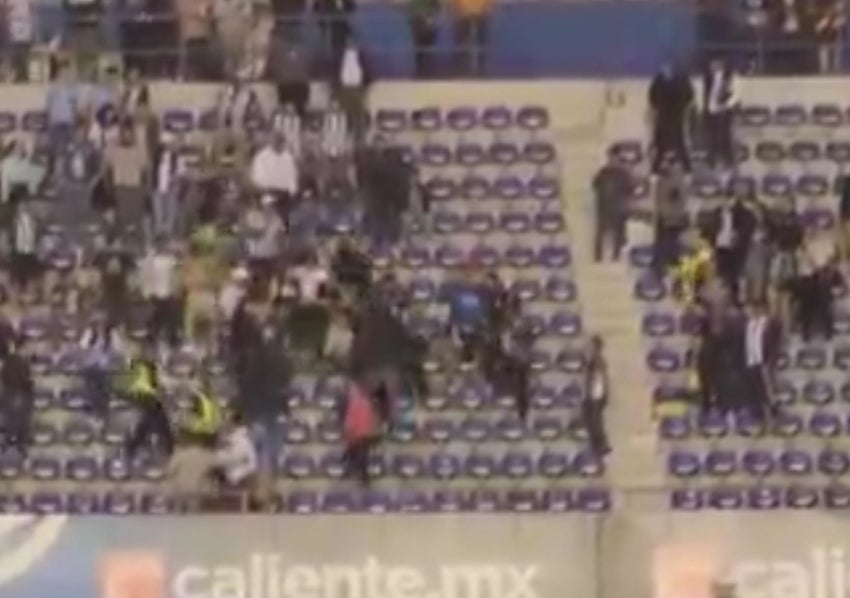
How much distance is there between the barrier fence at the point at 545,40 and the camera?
2322cm

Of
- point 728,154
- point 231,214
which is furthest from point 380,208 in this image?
point 728,154

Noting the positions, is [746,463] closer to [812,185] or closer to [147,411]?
[812,185]

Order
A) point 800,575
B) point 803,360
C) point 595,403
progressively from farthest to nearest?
1. point 803,360
2. point 595,403
3. point 800,575

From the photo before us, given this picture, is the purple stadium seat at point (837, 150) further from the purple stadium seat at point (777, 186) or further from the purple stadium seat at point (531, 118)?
the purple stadium seat at point (531, 118)

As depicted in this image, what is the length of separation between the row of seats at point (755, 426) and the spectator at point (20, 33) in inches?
224

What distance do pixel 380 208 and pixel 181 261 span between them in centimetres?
151

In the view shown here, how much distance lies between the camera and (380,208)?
22.4 meters

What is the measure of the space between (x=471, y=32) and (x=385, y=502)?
13.4 ft

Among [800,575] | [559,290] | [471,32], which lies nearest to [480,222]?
[559,290]

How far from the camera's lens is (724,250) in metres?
21.8

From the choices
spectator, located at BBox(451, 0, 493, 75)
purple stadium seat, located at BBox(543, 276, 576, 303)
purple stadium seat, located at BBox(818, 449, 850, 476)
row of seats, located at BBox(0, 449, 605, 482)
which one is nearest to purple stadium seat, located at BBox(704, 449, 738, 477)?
→ purple stadium seat, located at BBox(818, 449, 850, 476)

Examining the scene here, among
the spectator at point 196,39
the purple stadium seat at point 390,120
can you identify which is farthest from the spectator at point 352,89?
the spectator at point 196,39

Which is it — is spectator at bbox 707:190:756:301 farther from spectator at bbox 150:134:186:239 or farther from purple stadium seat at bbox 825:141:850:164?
spectator at bbox 150:134:186:239

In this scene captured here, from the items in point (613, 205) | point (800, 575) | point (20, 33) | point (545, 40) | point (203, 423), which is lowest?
point (800, 575)
